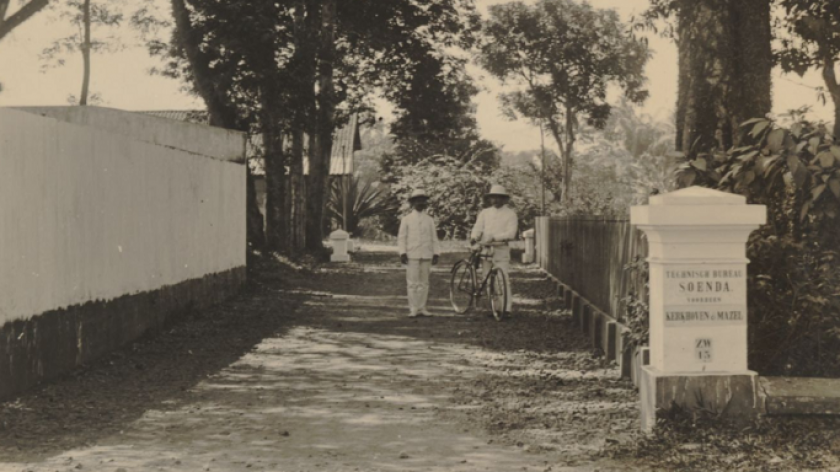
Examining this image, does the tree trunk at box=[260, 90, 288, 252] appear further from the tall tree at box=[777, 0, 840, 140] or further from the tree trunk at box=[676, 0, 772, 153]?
the tree trunk at box=[676, 0, 772, 153]

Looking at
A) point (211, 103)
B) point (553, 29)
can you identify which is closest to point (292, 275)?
point (211, 103)

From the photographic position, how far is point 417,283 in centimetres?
1477

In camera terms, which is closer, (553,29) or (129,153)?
(129,153)

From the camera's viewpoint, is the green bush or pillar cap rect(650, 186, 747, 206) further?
the green bush

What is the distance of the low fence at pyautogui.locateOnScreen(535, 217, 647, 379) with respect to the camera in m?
9.57

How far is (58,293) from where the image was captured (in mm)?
8742

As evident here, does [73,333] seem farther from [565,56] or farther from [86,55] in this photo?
[565,56]

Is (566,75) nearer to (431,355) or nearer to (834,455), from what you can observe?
(431,355)

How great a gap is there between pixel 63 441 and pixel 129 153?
4942 mm

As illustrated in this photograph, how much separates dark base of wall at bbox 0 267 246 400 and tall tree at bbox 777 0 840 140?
8457mm

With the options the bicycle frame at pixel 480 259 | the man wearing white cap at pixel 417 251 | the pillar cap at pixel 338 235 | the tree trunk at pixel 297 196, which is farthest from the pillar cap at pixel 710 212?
the pillar cap at pixel 338 235

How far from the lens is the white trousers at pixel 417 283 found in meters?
14.7

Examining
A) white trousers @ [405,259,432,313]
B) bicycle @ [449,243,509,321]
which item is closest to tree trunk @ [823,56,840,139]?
bicycle @ [449,243,509,321]

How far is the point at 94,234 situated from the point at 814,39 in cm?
955
